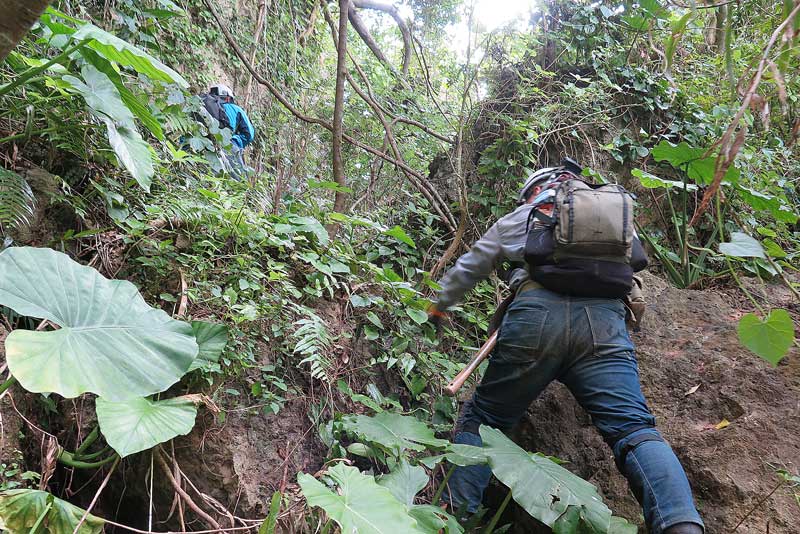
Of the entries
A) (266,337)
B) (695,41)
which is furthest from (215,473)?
(695,41)

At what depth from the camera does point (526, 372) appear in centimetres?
226

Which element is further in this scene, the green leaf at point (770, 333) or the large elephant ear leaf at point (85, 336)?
the green leaf at point (770, 333)

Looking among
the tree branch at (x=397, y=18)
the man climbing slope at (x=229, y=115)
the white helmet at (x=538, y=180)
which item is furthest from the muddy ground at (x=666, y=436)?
the tree branch at (x=397, y=18)

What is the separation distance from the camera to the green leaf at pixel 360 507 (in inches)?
59.8

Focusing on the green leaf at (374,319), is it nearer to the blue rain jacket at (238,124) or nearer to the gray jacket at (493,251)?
the gray jacket at (493,251)

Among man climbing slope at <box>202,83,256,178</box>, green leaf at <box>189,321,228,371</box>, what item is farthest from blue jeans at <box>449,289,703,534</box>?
man climbing slope at <box>202,83,256,178</box>

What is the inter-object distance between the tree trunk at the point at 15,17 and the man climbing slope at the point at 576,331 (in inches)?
75.4

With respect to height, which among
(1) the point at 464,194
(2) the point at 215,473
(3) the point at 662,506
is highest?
(1) the point at 464,194

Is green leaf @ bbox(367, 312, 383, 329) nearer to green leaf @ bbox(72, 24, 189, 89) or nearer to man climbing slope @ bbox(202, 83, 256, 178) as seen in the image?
green leaf @ bbox(72, 24, 189, 89)

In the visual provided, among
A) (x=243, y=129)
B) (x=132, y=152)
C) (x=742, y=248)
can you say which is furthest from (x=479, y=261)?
(x=243, y=129)

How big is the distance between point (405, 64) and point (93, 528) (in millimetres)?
5759

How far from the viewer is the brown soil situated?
210 cm

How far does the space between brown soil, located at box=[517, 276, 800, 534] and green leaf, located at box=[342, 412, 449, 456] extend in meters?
0.79

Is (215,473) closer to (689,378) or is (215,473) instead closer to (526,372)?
(526,372)
